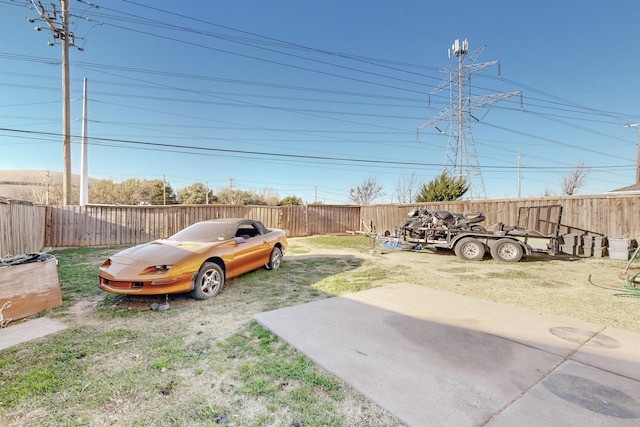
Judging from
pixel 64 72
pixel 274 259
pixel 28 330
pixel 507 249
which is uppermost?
pixel 64 72

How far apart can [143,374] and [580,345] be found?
4.08 metres

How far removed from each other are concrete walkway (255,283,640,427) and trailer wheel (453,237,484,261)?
14.7 ft

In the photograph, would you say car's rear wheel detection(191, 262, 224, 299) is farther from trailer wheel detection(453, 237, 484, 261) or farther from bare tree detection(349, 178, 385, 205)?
bare tree detection(349, 178, 385, 205)

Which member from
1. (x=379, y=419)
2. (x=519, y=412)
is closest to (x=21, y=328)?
(x=379, y=419)

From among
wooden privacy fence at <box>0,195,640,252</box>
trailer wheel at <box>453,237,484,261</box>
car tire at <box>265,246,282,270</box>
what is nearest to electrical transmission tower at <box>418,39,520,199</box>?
wooden privacy fence at <box>0,195,640,252</box>

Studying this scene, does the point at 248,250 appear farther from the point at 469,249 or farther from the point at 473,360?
the point at 469,249

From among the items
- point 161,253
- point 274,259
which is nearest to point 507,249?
point 274,259

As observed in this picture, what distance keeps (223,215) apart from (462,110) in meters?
18.8

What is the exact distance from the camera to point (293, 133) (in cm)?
2069

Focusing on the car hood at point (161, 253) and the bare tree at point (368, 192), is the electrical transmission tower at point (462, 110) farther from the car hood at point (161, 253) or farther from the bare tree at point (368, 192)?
the car hood at point (161, 253)

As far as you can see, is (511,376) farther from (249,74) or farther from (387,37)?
(249,74)

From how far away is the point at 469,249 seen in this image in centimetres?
810

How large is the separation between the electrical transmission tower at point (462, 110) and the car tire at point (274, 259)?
55.7 ft

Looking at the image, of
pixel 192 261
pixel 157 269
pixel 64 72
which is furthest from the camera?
pixel 64 72
